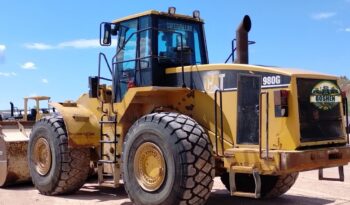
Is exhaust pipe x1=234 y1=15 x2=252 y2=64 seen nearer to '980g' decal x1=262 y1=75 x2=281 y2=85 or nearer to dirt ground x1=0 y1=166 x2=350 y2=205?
'980g' decal x1=262 y1=75 x2=281 y2=85

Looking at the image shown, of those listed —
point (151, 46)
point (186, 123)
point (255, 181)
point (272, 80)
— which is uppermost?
point (151, 46)

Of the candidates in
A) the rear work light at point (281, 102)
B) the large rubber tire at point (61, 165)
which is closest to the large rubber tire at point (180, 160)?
the rear work light at point (281, 102)

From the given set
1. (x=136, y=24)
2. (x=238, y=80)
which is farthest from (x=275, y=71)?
(x=136, y=24)

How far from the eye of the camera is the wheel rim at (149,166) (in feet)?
23.5

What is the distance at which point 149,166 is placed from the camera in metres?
7.41

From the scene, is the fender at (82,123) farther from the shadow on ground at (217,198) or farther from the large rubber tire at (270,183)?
the large rubber tire at (270,183)

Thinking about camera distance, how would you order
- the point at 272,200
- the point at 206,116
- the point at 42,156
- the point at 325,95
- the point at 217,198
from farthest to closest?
the point at 42,156 < the point at 217,198 < the point at 272,200 < the point at 206,116 < the point at 325,95

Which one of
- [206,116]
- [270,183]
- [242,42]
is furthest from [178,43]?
[270,183]

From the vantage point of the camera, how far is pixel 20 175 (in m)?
10.6

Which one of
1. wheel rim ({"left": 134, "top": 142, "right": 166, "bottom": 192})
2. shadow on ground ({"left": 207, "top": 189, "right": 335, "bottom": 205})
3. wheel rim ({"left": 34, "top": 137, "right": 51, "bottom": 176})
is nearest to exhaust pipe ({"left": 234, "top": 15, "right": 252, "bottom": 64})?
wheel rim ({"left": 134, "top": 142, "right": 166, "bottom": 192})

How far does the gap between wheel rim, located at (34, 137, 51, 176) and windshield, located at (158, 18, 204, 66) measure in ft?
9.72

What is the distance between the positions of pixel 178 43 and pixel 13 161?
14.5 feet

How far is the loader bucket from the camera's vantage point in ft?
34.3

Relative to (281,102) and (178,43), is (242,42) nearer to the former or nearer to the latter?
(178,43)
